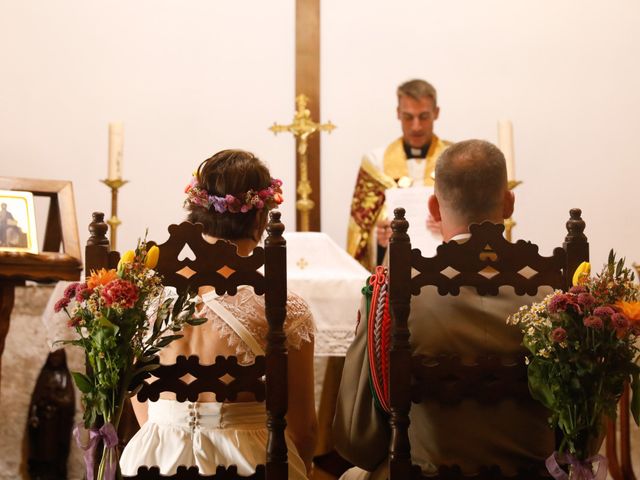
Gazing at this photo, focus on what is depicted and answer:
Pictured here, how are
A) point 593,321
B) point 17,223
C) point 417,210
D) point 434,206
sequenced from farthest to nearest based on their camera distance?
point 417,210, point 17,223, point 434,206, point 593,321

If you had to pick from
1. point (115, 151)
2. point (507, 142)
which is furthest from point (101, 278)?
point (507, 142)

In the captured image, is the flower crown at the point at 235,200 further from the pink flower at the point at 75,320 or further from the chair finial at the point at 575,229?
the chair finial at the point at 575,229

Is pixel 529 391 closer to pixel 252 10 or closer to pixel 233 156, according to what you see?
pixel 233 156

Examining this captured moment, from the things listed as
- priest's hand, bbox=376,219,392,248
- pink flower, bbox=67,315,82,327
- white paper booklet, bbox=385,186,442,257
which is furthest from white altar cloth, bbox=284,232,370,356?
pink flower, bbox=67,315,82,327

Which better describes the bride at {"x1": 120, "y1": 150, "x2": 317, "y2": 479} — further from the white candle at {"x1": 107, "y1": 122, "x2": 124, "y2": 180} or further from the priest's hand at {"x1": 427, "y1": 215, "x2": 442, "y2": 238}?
the white candle at {"x1": 107, "y1": 122, "x2": 124, "y2": 180}

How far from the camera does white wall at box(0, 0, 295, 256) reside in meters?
6.58

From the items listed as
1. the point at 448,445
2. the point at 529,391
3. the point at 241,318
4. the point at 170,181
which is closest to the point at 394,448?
the point at 448,445

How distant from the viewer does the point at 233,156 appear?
102 inches

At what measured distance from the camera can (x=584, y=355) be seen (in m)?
2.16

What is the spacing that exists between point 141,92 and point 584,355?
5057 millimetres

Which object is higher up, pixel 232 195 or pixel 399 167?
pixel 399 167

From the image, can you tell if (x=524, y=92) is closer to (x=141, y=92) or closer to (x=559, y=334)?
(x=141, y=92)

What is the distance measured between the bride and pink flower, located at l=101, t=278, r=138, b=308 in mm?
327

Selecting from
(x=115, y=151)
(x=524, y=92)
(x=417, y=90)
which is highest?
(x=524, y=92)
